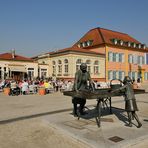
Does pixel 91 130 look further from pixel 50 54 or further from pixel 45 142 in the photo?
pixel 50 54

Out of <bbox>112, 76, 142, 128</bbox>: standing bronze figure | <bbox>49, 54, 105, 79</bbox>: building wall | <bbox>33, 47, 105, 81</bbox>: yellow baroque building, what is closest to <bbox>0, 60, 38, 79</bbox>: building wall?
<bbox>33, 47, 105, 81</bbox>: yellow baroque building

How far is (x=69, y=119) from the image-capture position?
7.50 meters

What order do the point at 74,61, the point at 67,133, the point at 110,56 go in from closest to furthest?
the point at 67,133
the point at 74,61
the point at 110,56

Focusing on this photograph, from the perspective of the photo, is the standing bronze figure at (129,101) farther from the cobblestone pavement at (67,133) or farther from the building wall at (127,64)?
the building wall at (127,64)

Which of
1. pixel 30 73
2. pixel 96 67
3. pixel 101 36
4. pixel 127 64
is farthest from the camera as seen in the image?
pixel 127 64

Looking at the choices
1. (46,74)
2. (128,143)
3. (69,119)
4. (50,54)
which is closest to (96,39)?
(50,54)

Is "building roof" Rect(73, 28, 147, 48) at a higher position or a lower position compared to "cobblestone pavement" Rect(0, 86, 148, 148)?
higher

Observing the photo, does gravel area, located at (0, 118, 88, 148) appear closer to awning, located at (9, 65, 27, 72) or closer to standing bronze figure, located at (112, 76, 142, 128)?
standing bronze figure, located at (112, 76, 142, 128)

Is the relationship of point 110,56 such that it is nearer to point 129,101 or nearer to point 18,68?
point 18,68

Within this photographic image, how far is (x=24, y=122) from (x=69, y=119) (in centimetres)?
158

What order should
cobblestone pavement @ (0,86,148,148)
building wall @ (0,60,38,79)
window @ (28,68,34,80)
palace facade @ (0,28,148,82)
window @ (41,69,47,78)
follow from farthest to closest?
window @ (41,69,47,78) < window @ (28,68,34,80) < palace facade @ (0,28,148,82) < building wall @ (0,60,38,79) < cobblestone pavement @ (0,86,148,148)

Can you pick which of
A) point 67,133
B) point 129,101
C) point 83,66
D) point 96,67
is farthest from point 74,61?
point 67,133

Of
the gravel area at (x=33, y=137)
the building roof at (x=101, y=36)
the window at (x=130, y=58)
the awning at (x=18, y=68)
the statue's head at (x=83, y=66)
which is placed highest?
the building roof at (x=101, y=36)

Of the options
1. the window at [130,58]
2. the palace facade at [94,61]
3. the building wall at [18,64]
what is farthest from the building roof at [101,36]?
the building wall at [18,64]
